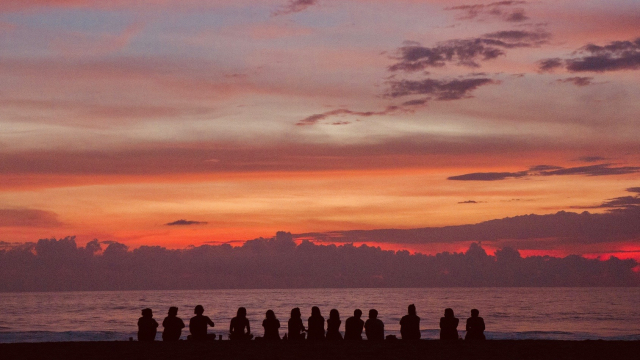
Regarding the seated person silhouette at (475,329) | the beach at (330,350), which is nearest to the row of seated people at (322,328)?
the seated person silhouette at (475,329)

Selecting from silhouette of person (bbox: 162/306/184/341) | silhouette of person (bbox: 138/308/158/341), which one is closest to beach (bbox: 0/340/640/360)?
silhouette of person (bbox: 162/306/184/341)

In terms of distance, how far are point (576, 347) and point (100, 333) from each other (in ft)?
137

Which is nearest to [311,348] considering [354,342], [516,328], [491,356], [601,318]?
[354,342]

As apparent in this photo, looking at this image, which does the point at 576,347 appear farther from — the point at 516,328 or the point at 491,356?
the point at 516,328

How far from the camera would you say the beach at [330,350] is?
1314 cm

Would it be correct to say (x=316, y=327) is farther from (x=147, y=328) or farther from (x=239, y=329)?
(x=147, y=328)

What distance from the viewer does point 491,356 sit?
1288cm

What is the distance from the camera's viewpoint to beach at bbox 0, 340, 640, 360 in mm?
13141

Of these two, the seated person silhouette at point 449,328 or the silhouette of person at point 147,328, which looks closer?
the seated person silhouette at point 449,328

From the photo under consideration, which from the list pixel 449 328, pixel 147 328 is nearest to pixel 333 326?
pixel 449 328

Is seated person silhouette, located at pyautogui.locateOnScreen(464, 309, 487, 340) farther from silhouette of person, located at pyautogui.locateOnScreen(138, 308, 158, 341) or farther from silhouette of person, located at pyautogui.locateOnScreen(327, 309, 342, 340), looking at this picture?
silhouette of person, located at pyautogui.locateOnScreen(138, 308, 158, 341)

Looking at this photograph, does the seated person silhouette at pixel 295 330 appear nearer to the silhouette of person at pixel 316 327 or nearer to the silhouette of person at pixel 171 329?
the silhouette of person at pixel 316 327

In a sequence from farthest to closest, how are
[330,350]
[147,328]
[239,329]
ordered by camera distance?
[239,329], [147,328], [330,350]

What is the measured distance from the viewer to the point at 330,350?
14203mm
